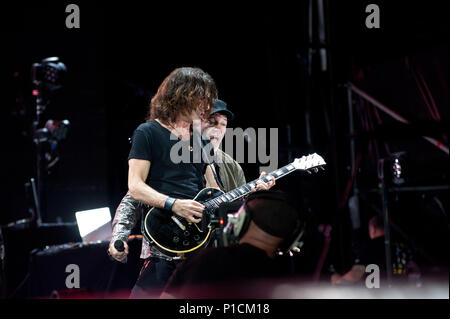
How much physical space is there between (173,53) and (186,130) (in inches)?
124

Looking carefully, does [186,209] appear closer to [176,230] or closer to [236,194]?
[176,230]

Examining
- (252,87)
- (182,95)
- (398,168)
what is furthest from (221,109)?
(398,168)

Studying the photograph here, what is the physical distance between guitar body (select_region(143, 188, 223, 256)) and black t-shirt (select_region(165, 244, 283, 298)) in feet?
3.12

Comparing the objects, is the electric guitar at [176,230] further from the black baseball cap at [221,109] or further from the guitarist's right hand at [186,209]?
the black baseball cap at [221,109]

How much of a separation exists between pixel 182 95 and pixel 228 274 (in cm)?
160

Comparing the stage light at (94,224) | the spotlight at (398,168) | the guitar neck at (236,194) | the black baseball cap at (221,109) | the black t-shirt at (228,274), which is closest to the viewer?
the black t-shirt at (228,274)

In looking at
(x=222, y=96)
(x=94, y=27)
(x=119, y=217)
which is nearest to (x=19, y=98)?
(x=94, y=27)

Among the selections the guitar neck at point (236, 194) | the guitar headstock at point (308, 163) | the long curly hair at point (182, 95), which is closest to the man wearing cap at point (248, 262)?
the guitar neck at point (236, 194)

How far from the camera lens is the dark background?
5.81 m

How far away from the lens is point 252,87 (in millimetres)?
6113

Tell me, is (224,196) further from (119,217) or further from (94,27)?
(94,27)

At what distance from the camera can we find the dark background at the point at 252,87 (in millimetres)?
5809

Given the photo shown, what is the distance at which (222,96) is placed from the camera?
18.3 feet

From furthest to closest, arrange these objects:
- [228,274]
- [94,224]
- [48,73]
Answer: [48,73] → [94,224] → [228,274]
